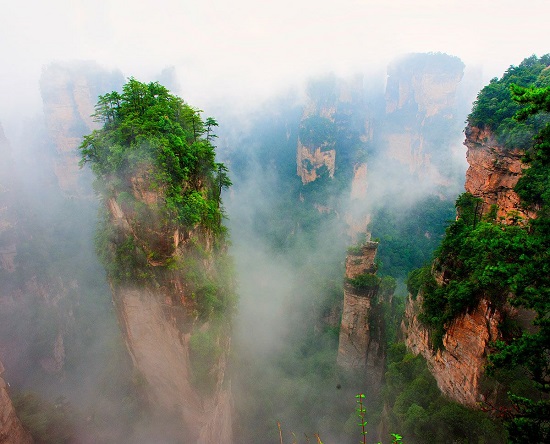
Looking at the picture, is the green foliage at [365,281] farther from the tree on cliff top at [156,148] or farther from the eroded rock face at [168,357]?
the tree on cliff top at [156,148]

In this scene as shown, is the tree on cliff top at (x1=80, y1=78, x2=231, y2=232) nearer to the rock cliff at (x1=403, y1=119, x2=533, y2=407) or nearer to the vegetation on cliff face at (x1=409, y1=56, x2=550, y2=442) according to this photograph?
the vegetation on cliff face at (x1=409, y1=56, x2=550, y2=442)

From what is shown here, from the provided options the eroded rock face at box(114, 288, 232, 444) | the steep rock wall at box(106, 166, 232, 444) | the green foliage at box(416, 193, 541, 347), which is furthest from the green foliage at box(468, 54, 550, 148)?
the eroded rock face at box(114, 288, 232, 444)

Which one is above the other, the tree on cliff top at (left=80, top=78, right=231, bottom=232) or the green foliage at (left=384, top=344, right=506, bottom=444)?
the tree on cliff top at (left=80, top=78, right=231, bottom=232)

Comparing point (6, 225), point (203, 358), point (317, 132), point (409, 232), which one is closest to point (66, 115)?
point (6, 225)

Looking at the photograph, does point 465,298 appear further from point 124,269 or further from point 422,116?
point 422,116

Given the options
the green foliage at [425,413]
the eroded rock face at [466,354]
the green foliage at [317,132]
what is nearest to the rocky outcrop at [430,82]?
the green foliage at [317,132]

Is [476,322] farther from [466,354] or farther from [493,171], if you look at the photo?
[493,171]

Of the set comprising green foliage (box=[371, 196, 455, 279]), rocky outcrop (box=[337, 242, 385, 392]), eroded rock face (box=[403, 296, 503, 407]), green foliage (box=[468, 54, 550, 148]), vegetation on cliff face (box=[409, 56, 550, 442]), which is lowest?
green foliage (box=[371, 196, 455, 279])

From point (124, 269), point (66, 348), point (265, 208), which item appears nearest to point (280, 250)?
point (265, 208)
